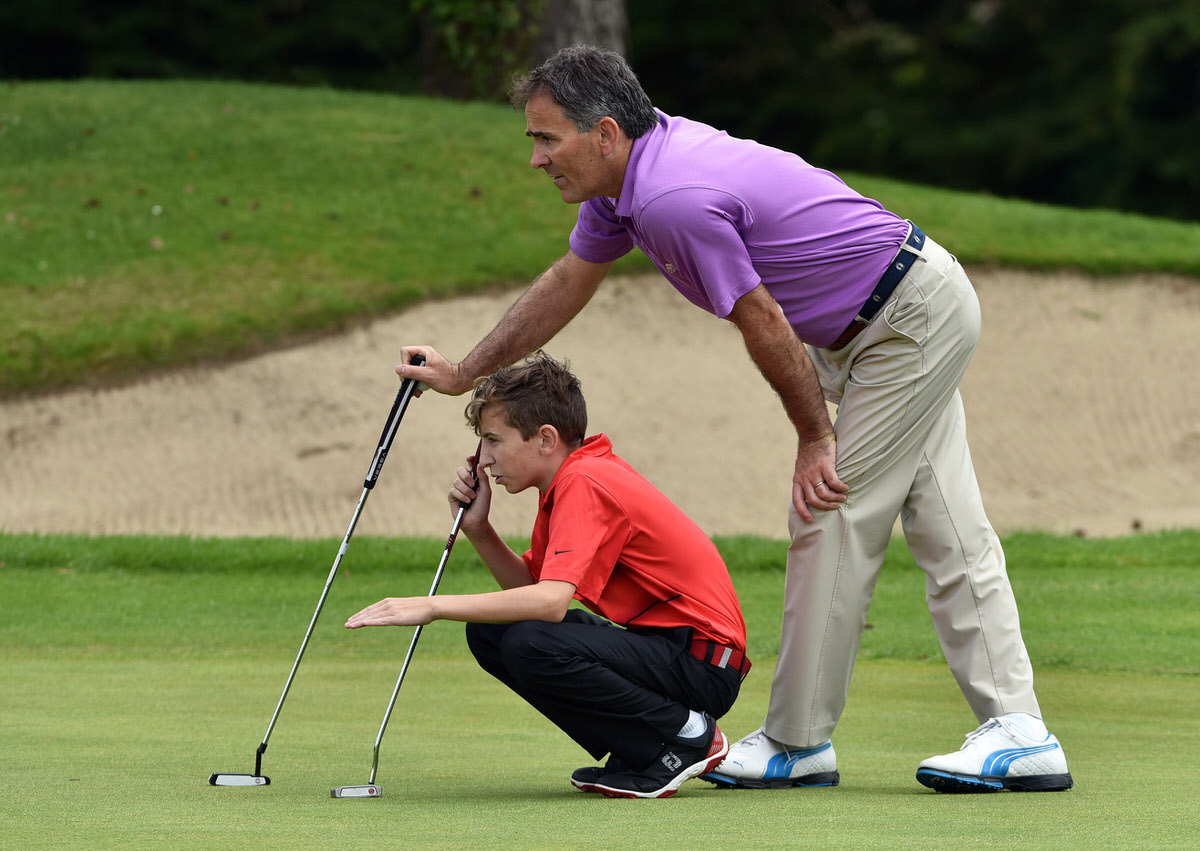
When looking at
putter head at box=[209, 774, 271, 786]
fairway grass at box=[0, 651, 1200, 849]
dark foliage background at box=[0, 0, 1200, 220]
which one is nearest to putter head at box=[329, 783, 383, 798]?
fairway grass at box=[0, 651, 1200, 849]

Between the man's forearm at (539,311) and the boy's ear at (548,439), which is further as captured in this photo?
the man's forearm at (539,311)

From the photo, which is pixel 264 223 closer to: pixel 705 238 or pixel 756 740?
pixel 756 740

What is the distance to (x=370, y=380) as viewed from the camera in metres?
12.6

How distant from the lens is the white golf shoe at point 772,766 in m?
3.69

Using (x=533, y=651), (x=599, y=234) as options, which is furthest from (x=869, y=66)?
(x=533, y=651)

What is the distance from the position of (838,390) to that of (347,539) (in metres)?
1.26

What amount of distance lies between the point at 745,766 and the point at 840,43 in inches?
1053

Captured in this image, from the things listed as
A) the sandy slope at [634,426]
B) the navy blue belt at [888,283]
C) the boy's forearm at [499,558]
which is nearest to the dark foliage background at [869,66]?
the sandy slope at [634,426]

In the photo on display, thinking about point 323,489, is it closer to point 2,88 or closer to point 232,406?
point 232,406

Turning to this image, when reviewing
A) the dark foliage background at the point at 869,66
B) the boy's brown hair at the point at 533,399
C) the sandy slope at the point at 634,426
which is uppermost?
the dark foliage background at the point at 869,66

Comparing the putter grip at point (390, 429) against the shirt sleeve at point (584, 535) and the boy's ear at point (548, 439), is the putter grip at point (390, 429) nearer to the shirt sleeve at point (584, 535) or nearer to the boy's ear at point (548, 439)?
the boy's ear at point (548, 439)

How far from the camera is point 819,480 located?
3674mm

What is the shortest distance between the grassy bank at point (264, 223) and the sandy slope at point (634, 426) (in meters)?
0.33

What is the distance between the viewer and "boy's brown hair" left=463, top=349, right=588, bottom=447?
143 inches
